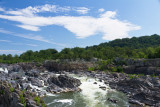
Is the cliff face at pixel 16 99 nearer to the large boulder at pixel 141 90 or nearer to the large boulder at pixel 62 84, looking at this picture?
the large boulder at pixel 62 84

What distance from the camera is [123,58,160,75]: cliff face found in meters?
46.9

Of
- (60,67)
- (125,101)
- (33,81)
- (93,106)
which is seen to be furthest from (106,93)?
(60,67)

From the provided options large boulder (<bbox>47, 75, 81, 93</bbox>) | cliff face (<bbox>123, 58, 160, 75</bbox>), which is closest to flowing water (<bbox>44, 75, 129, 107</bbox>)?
large boulder (<bbox>47, 75, 81, 93</bbox>)

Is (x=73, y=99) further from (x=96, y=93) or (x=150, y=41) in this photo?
(x=150, y=41)

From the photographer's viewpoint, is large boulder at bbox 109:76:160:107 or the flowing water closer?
the flowing water

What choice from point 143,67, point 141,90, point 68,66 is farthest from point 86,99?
point 68,66

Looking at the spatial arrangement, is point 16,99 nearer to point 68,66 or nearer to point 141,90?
point 141,90

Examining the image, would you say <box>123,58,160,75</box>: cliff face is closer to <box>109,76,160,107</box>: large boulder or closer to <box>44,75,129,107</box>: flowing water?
<box>109,76,160,107</box>: large boulder

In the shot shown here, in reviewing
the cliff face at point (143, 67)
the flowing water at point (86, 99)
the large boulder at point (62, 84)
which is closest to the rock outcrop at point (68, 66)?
the cliff face at point (143, 67)

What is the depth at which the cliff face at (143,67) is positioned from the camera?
1848 inches

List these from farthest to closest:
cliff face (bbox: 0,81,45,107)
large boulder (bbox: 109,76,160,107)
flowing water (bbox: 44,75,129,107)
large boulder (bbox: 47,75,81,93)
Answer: large boulder (bbox: 47,75,81,93) → large boulder (bbox: 109,76,160,107) → flowing water (bbox: 44,75,129,107) → cliff face (bbox: 0,81,45,107)

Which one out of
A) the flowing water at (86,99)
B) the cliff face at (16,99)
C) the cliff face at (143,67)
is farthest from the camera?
the cliff face at (143,67)

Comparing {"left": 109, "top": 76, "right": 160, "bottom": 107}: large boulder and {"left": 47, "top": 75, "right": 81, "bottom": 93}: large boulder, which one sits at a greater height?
{"left": 47, "top": 75, "right": 81, "bottom": 93}: large boulder

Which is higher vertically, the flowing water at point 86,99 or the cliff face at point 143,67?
the cliff face at point 143,67
